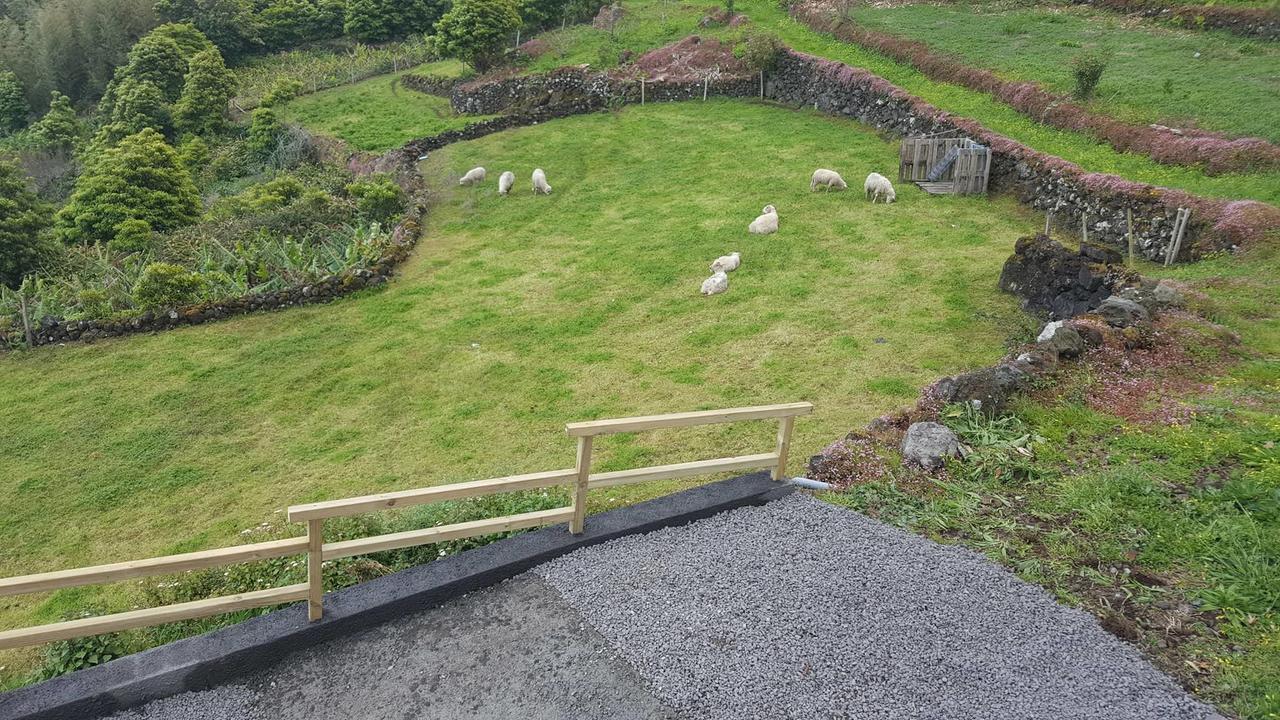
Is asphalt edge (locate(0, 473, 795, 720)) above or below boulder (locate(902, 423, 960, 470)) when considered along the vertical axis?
below

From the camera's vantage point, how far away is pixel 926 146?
70.8 ft

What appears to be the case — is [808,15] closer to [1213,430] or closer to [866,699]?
[1213,430]

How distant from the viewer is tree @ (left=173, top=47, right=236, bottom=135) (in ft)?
141

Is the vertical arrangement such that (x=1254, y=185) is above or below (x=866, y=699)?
above

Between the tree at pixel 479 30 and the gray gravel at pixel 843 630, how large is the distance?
38.6m

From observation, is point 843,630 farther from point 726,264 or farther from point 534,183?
point 534,183

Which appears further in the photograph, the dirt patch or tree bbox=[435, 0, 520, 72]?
tree bbox=[435, 0, 520, 72]

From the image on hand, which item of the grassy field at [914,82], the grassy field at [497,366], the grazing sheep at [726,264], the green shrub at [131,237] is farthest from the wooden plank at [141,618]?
the green shrub at [131,237]

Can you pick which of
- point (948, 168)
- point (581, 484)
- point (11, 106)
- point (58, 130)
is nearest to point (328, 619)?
point (581, 484)

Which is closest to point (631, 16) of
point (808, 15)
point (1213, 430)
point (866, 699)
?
point (808, 15)

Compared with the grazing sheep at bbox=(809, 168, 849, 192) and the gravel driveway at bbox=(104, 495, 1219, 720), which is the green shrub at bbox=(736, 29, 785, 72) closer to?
the grazing sheep at bbox=(809, 168, 849, 192)

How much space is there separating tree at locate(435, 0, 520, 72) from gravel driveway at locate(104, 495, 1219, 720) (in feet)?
128

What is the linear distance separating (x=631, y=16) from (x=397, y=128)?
18.1 meters

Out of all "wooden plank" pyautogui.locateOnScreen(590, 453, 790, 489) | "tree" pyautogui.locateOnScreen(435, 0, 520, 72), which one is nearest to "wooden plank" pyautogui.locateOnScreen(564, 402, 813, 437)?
"wooden plank" pyautogui.locateOnScreen(590, 453, 790, 489)
